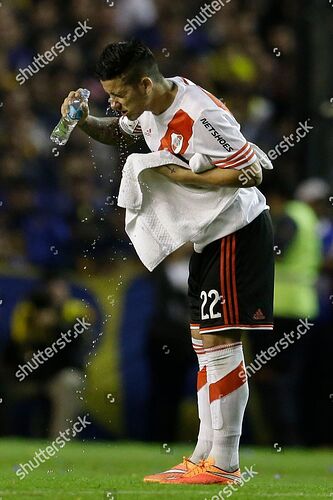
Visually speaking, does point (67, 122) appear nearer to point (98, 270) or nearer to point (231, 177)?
point (231, 177)

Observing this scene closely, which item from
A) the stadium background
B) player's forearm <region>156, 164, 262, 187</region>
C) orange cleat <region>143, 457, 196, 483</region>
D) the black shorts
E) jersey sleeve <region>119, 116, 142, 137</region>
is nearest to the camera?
player's forearm <region>156, 164, 262, 187</region>

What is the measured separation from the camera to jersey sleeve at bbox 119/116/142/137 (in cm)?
853

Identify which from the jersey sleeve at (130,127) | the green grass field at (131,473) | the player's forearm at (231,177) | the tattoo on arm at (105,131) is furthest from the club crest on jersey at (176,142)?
the green grass field at (131,473)

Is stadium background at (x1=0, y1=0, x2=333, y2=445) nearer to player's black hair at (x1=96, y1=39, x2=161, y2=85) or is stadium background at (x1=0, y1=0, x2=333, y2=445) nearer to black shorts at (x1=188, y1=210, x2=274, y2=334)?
black shorts at (x1=188, y1=210, x2=274, y2=334)

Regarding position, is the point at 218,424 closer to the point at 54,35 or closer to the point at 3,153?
the point at 3,153

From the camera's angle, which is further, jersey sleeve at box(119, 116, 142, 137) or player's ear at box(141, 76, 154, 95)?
jersey sleeve at box(119, 116, 142, 137)

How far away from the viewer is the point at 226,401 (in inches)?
313

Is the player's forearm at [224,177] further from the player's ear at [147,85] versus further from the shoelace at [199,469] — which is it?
the shoelace at [199,469]

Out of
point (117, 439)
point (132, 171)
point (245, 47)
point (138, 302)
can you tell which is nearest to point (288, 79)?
point (245, 47)

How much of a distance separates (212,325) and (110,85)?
157 cm

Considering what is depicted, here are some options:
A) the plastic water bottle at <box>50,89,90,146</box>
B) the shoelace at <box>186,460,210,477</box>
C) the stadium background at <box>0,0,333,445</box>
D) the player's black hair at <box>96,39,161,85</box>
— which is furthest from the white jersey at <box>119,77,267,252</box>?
the stadium background at <box>0,0,333,445</box>

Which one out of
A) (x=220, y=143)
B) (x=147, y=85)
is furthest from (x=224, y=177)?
(x=147, y=85)

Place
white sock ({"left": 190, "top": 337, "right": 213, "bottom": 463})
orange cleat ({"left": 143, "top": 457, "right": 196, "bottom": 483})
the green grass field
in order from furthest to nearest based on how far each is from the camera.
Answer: white sock ({"left": 190, "top": 337, "right": 213, "bottom": 463}), orange cleat ({"left": 143, "top": 457, "right": 196, "bottom": 483}), the green grass field

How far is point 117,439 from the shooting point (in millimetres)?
15422
